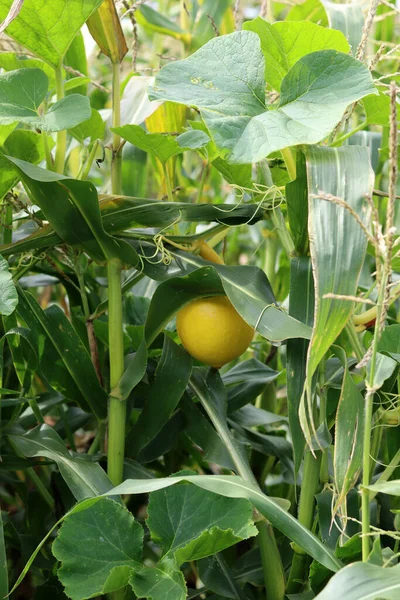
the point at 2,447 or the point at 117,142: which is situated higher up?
the point at 117,142

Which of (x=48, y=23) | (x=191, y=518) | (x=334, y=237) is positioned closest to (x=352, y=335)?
(x=334, y=237)

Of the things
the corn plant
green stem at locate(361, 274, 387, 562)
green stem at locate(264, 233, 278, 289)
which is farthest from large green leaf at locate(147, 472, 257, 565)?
green stem at locate(264, 233, 278, 289)

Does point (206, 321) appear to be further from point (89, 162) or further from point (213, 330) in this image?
point (89, 162)

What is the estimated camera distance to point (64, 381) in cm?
88

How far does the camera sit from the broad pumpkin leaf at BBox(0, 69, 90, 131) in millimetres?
707

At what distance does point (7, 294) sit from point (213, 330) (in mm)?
230

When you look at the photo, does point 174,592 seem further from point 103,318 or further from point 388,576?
point 103,318

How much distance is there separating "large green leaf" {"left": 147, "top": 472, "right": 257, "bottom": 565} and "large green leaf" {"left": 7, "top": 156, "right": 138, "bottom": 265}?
0.28 metres

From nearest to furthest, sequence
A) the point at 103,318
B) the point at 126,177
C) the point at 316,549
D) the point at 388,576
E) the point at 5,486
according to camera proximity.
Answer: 1. the point at 388,576
2. the point at 316,549
3. the point at 103,318
4. the point at 126,177
5. the point at 5,486

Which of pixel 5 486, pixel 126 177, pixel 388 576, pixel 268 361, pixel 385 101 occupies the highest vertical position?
pixel 385 101

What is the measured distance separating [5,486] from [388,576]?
38.6 inches

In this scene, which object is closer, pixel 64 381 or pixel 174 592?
pixel 174 592

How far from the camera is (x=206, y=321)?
77cm

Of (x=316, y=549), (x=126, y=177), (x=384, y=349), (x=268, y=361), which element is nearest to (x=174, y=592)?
(x=316, y=549)
